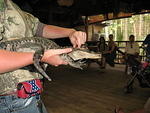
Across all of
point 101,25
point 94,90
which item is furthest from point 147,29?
point 94,90

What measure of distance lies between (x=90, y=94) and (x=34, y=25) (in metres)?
3.74

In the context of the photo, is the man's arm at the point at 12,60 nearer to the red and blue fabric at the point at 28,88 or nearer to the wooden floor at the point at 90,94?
the red and blue fabric at the point at 28,88

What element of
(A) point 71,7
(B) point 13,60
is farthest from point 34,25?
(A) point 71,7

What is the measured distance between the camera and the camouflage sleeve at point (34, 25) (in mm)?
1430

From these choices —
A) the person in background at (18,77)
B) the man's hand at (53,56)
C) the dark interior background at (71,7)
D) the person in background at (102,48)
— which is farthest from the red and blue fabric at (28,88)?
the person in background at (102,48)

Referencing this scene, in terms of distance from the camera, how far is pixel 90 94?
5.06 metres

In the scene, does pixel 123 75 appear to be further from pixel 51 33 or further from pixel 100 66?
pixel 51 33

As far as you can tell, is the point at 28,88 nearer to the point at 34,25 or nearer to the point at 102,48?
the point at 34,25

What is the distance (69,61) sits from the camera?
4.52 ft

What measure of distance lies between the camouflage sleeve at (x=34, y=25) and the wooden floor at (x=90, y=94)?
265 centimetres

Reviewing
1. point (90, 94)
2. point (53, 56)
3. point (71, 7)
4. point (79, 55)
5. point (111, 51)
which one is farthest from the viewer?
point (111, 51)

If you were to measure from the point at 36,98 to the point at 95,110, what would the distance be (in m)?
2.78

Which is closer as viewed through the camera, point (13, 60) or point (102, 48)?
point (13, 60)

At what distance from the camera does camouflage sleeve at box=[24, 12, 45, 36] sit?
1.43 meters
